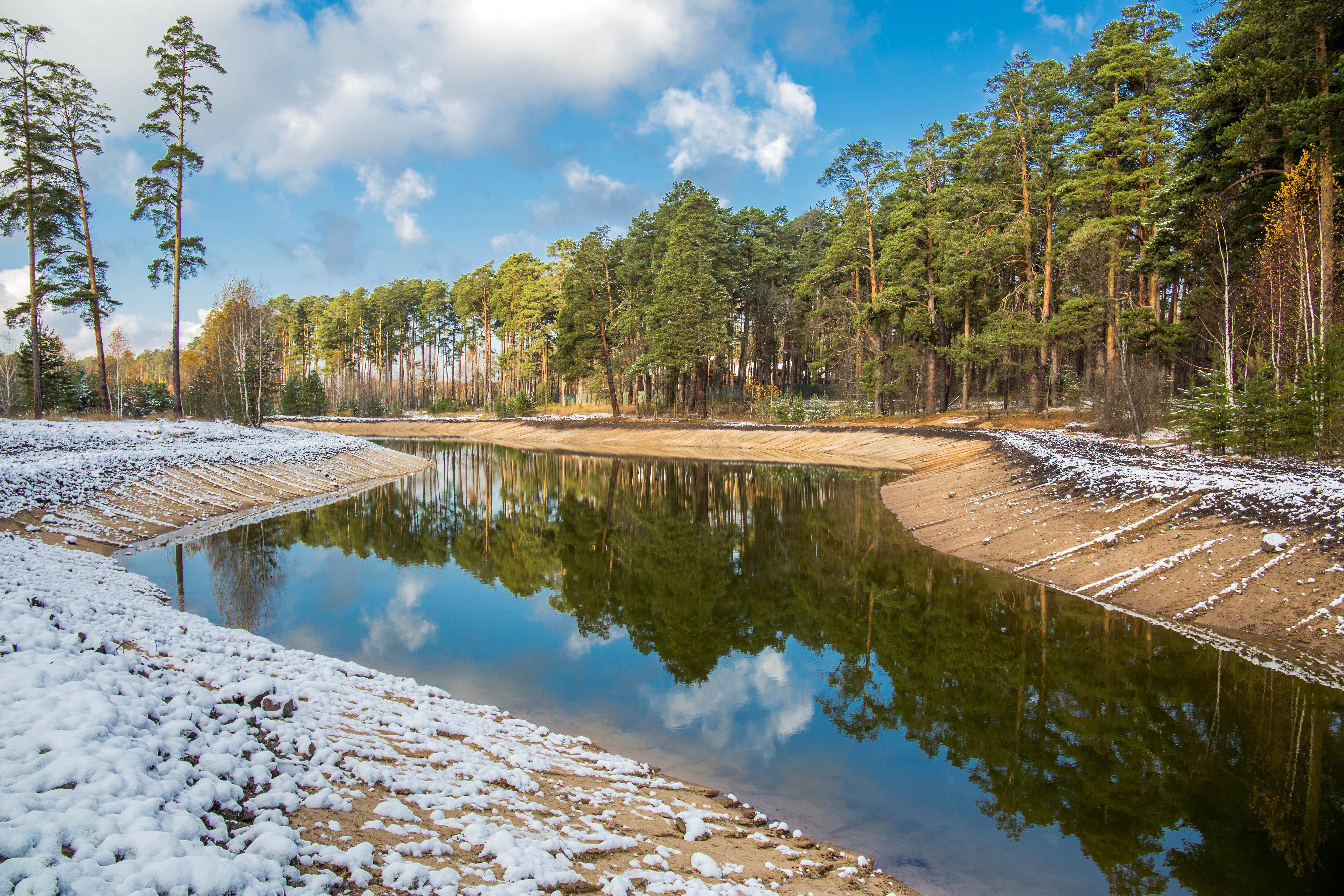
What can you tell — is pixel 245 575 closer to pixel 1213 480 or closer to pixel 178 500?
pixel 178 500

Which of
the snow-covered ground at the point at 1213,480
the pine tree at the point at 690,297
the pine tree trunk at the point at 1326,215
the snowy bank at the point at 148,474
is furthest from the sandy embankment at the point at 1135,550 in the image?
the pine tree at the point at 690,297

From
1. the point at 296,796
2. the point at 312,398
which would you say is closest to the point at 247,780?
the point at 296,796

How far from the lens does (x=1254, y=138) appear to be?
1789 centimetres

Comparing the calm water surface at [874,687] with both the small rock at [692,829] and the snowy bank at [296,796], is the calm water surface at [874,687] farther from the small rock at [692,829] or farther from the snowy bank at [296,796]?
the snowy bank at [296,796]

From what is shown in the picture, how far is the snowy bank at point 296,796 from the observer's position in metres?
2.79

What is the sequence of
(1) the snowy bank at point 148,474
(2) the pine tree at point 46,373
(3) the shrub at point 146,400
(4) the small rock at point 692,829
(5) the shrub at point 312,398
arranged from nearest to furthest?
(4) the small rock at point 692,829 < (1) the snowy bank at point 148,474 < (2) the pine tree at point 46,373 < (3) the shrub at point 146,400 < (5) the shrub at point 312,398

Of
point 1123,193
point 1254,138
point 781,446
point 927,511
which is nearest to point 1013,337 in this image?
point 1123,193

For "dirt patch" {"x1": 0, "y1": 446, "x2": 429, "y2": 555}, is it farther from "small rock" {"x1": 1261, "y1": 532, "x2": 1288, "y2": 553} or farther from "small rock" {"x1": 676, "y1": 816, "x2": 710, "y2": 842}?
"small rock" {"x1": 1261, "y1": 532, "x2": 1288, "y2": 553}

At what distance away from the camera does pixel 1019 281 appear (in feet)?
124

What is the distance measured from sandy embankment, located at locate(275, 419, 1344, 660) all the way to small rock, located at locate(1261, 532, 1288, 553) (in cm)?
9

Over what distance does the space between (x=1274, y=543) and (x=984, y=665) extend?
16.0 feet

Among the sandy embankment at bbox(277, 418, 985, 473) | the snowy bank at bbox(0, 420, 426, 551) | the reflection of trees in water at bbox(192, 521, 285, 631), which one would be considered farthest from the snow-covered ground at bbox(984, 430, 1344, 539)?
the snowy bank at bbox(0, 420, 426, 551)

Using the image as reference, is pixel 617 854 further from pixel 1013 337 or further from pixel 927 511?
pixel 1013 337

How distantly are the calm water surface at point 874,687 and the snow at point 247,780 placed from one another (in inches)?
63.2
